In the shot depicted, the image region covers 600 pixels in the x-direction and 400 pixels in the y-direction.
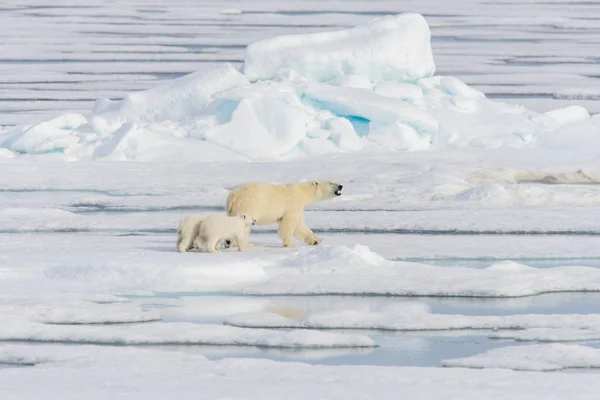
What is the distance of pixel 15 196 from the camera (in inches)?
308

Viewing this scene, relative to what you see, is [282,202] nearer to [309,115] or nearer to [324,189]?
[324,189]

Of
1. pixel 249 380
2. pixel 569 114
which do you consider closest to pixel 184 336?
pixel 249 380

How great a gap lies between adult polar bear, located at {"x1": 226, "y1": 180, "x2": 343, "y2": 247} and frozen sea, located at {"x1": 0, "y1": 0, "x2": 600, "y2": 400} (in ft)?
0.53

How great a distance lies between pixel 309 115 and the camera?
9.58 metres

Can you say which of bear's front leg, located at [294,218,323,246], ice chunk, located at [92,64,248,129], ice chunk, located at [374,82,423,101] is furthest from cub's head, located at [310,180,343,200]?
ice chunk, located at [374,82,423,101]

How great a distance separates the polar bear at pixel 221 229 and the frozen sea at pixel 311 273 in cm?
9

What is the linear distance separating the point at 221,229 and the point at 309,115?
3.99 metres

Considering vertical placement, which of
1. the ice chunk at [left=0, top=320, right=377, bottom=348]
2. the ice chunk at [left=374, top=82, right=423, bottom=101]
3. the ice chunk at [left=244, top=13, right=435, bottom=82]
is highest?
the ice chunk at [left=0, top=320, right=377, bottom=348]

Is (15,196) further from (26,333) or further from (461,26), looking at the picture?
(461,26)

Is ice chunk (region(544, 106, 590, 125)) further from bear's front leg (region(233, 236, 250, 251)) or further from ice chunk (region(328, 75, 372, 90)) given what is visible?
bear's front leg (region(233, 236, 250, 251))

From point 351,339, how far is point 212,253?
4.82 feet

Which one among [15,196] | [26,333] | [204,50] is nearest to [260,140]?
[15,196]

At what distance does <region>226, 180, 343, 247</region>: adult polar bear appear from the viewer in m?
5.90

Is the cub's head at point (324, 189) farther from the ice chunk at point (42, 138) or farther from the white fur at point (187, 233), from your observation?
the ice chunk at point (42, 138)
